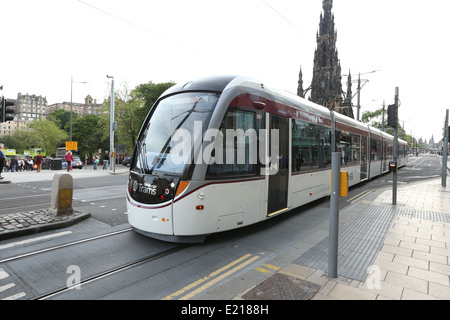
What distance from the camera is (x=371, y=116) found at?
82188 mm

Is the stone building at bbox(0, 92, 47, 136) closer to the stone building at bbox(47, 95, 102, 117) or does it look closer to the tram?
the stone building at bbox(47, 95, 102, 117)

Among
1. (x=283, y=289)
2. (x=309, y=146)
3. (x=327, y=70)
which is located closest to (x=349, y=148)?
(x=309, y=146)

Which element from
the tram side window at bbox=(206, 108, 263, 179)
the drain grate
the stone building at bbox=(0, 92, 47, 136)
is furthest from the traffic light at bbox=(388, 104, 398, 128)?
the stone building at bbox=(0, 92, 47, 136)

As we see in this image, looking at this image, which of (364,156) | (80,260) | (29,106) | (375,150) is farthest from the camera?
(29,106)

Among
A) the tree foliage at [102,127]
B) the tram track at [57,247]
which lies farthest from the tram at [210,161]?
the tree foliage at [102,127]

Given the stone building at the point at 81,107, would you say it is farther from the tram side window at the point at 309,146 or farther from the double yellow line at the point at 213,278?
the double yellow line at the point at 213,278

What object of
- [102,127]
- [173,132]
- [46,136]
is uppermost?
[102,127]

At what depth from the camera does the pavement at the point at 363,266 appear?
3527 mm

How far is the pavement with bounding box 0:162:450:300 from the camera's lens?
353cm

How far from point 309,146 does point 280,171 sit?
2.03m

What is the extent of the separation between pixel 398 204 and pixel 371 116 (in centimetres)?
8324

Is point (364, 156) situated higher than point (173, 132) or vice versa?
point (173, 132)

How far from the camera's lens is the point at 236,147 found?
17.4ft

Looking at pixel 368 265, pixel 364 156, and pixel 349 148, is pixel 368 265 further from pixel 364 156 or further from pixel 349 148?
pixel 364 156
